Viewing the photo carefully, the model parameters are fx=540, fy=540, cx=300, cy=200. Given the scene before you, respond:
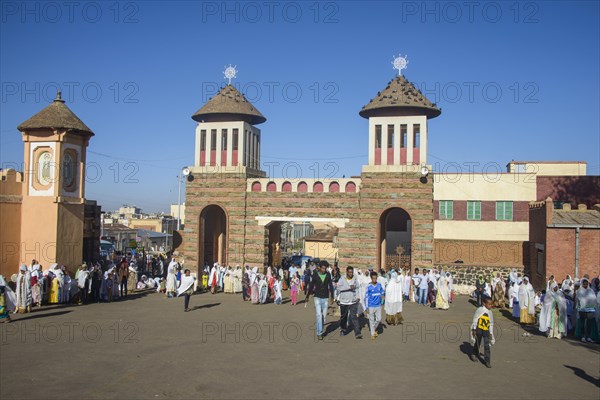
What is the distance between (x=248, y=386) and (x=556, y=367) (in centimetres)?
592

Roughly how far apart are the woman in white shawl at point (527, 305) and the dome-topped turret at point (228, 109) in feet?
49.2

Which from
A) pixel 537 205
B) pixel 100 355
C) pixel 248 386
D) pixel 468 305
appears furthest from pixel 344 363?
pixel 537 205

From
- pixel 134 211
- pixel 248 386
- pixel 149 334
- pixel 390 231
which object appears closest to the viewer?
pixel 248 386

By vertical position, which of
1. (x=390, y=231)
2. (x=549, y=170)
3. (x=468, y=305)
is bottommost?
(x=468, y=305)

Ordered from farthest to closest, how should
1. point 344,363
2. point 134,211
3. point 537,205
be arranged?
point 134,211 < point 537,205 < point 344,363

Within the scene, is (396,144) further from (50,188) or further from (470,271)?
(50,188)

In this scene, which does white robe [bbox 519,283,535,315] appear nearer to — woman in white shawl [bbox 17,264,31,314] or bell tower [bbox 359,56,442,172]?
bell tower [bbox 359,56,442,172]

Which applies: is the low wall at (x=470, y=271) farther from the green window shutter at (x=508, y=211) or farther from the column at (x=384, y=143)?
the green window shutter at (x=508, y=211)

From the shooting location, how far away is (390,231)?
38219 millimetres

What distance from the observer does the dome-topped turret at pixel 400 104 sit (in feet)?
78.1

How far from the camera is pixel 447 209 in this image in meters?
35.8

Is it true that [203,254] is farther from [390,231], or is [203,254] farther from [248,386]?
[248,386]

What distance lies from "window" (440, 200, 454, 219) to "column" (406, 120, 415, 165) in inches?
505

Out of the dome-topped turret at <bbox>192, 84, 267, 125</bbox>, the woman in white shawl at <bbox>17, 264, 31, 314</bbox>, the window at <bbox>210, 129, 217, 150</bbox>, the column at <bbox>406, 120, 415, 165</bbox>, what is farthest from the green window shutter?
the woman in white shawl at <bbox>17, 264, 31, 314</bbox>
